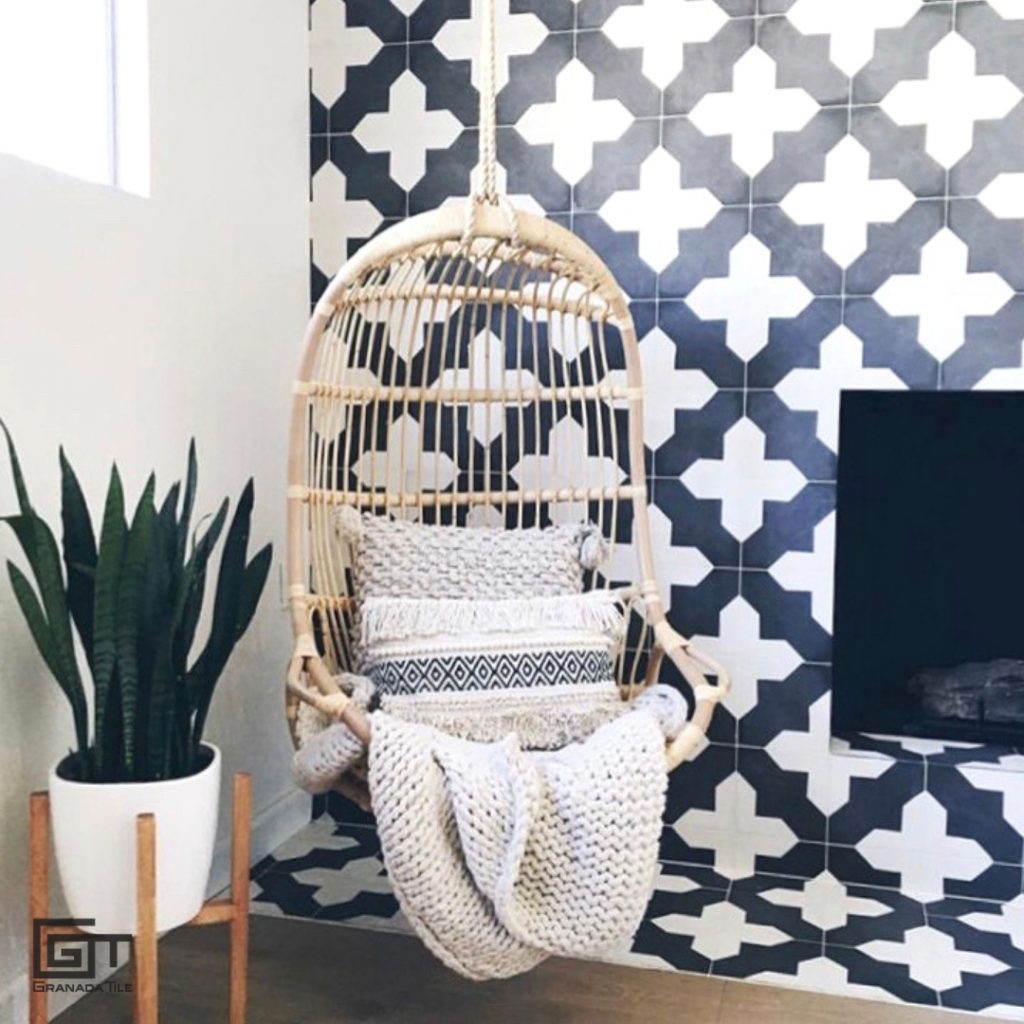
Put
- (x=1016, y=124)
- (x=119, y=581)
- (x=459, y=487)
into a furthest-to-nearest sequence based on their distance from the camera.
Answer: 1. (x=459, y=487)
2. (x=1016, y=124)
3. (x=119, y=581)

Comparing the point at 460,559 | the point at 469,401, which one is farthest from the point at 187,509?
the point at 469,401

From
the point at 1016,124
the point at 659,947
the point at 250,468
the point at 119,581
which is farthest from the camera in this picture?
the point at 250,468

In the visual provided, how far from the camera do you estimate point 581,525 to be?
91.9 inches

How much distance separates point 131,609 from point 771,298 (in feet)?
4.98

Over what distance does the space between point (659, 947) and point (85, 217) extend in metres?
1.66

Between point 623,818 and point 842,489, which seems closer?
point 623,818

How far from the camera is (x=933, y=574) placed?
2.76 m

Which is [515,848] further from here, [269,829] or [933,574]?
[933,574]

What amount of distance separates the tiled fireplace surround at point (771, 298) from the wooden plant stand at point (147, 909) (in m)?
0.54

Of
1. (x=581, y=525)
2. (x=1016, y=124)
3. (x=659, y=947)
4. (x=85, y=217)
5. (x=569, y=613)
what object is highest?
(x=1016, y=124)

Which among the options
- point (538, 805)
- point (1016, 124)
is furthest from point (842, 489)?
point (538, 805)

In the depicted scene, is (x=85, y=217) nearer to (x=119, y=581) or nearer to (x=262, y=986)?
(x=119, y=581)

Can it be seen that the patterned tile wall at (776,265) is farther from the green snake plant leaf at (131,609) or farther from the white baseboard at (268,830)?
the green snake plant leaf at (131,609)

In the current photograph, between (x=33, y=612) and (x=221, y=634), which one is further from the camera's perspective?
(x=221, y=634)
